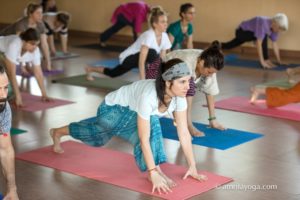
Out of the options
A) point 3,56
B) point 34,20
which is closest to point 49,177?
point 3,56

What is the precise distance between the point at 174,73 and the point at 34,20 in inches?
166

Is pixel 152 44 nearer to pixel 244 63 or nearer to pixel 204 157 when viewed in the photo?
pixel 204 157

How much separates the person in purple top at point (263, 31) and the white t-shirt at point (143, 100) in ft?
15.0

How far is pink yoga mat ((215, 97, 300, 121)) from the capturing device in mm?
5320

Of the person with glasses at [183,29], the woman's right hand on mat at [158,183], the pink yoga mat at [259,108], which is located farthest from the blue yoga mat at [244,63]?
the woman's right hand on mat at [158,183]

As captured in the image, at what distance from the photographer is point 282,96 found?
209 inches

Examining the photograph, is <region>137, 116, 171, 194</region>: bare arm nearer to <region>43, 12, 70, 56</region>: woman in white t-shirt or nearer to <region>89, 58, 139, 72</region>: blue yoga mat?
<region>89, 58, 139, 72</region>: blue yoga mat

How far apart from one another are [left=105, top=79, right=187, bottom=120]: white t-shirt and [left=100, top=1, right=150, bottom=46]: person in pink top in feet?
19.6

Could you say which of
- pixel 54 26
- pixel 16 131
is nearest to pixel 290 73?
pixel 16 131

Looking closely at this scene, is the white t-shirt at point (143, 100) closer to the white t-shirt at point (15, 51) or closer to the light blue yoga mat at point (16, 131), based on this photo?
the light blue yoga mat at point (16, 131)

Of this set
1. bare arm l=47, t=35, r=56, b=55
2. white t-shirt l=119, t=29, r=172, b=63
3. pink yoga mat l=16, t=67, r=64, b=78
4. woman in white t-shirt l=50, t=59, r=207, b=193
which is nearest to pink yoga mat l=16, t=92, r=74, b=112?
white t-shirt l=119, t=29, r=172, b=63

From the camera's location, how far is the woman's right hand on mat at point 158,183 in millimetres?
3324

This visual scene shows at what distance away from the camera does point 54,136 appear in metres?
4.08

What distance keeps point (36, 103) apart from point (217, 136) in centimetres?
201
